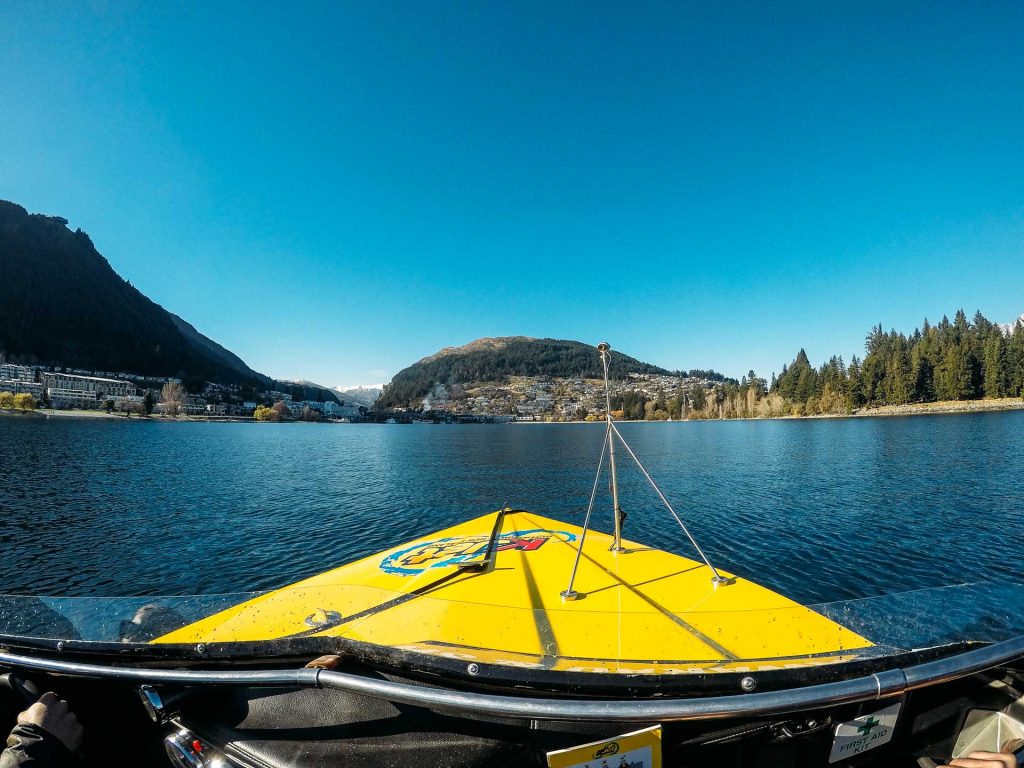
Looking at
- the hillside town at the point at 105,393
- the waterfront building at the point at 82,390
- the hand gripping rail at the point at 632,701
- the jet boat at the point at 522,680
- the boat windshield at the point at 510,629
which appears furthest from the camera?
the waterfront building at the point at 82,390

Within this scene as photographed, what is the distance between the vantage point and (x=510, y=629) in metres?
3.40

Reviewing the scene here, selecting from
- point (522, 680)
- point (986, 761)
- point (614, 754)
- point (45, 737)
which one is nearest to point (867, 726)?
point (986, 761)

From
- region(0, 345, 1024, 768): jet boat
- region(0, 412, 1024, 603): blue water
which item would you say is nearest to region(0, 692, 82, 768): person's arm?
region(0, 345, 1024, 768): jet boat

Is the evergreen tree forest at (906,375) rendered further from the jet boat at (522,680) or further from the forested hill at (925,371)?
the jet boat at (522,680)

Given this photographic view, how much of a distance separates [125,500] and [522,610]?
95.4ft

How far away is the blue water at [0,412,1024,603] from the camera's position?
1324cm

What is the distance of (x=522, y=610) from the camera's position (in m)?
3.78

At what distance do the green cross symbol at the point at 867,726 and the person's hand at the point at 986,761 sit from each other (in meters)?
0.43

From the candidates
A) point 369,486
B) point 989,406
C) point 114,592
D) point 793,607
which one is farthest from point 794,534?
point 989,406

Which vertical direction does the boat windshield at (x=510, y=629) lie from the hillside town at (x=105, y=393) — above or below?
below

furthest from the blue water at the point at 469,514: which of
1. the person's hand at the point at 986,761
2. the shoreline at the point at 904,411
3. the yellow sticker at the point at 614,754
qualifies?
the shoreline at the point at 904,411

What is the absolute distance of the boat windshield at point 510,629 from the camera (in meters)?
2.63

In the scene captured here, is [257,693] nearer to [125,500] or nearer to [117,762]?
[117,762]

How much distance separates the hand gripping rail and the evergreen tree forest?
158 metres
